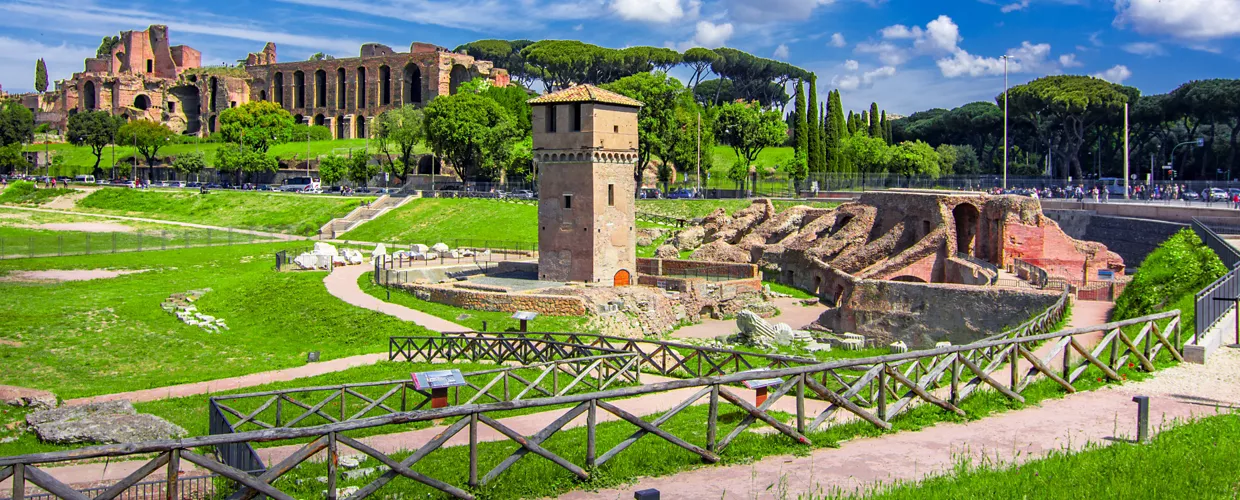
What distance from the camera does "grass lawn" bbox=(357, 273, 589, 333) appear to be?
31.6 meters

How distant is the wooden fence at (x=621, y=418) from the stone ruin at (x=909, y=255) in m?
12.8

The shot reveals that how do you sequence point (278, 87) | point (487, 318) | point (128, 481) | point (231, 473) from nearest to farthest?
point (128, 481), point (231, 473), point (487, 318), point (278, 87)

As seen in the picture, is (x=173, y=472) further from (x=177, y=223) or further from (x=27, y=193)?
(x=27, y=193)

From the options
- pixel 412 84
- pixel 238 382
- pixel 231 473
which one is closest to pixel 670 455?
pixel 231 473

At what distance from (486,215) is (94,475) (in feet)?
166

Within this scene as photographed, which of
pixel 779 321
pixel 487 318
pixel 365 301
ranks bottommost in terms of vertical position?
pixel 779 321

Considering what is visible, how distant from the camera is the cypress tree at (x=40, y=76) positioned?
454 feet

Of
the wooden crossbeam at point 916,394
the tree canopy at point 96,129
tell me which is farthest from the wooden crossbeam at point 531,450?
the tree canopy at point 96,129

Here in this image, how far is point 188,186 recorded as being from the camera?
90.6 metres

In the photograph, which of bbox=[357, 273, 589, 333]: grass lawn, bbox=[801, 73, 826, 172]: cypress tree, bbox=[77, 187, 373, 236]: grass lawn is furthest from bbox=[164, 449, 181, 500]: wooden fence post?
bbox=[801, 73, 826, 172]: cypress tree

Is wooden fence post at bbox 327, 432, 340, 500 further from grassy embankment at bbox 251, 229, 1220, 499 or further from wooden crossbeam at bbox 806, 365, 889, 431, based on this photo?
wooden crossbeam at bbox 806, 365, 889, 431

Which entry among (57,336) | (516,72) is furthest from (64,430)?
(516,72)

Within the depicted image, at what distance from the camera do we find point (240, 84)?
126 m

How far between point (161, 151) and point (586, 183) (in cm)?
8537
